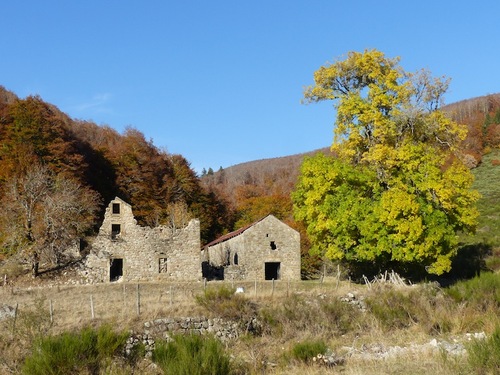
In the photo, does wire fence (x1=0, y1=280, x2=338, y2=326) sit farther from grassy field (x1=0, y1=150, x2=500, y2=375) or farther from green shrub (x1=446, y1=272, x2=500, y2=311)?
green shrub (x1=446, y1=272, x2=500, y2=311)

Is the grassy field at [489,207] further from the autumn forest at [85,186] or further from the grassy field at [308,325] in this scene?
the grassy field at [308,325]

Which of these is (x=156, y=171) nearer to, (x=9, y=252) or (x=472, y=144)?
(x=9, y=252)

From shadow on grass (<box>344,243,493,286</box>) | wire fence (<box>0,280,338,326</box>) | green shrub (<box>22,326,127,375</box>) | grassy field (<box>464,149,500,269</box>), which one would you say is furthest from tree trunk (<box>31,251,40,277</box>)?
grassy field (<box>464,149,500,269</box>)

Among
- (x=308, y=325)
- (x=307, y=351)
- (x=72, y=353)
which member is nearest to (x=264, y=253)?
(x=308, y=325)

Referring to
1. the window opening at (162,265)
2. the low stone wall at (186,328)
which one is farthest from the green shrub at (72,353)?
the window opening at (162,265)

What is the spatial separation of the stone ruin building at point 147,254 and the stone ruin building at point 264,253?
3383 mm

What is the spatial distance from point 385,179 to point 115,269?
17755 mm

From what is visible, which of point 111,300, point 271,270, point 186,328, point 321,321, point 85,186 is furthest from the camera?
point 85,186

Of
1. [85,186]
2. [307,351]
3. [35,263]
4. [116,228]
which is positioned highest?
[85,186]

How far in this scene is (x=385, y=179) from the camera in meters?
25.9

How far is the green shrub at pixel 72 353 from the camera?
1112cm

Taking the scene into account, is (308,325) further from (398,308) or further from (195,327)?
(195,327)

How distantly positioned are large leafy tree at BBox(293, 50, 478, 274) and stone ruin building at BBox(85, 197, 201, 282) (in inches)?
299

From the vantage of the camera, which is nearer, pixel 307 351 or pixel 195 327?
pixel 307 351
